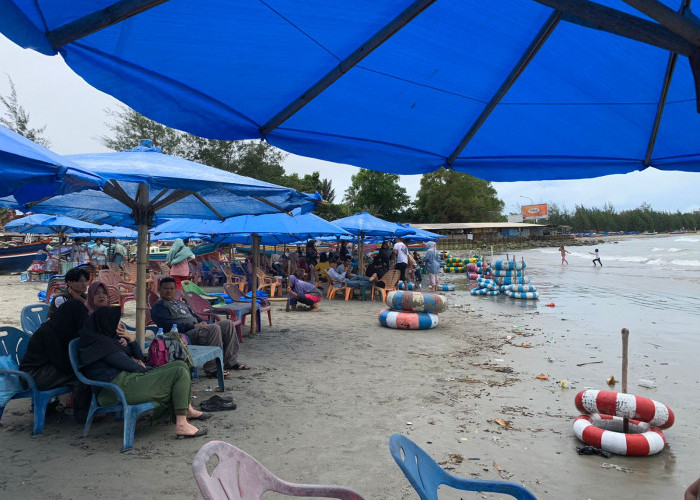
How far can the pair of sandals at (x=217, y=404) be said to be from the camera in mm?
4934

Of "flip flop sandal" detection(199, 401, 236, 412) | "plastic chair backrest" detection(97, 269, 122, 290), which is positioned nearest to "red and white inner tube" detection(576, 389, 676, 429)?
"flip flop sandal" detection(199, 401, 236, 412)

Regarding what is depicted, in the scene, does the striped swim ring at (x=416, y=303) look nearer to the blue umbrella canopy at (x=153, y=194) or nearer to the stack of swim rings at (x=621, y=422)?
the blue umbrella canopy at (x=153, y=194)

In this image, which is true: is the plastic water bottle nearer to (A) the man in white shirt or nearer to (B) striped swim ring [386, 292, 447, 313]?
(B) striped swim ring [386, 292, 447, 313]

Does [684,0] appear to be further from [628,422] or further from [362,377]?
[362,377]

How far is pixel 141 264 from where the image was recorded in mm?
5332

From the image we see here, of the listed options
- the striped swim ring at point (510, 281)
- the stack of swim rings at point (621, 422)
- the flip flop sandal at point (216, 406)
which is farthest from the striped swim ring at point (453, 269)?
the flip flop sandal at point (216, 406)

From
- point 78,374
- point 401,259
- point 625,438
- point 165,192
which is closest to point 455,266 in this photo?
point 401,259

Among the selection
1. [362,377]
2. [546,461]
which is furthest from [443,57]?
[362,377]

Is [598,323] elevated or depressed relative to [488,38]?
depressed

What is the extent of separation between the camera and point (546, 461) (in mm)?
4020

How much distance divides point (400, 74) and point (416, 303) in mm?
8034

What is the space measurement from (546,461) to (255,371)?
3.77m

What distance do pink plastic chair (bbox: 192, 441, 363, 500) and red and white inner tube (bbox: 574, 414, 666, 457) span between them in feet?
10.4

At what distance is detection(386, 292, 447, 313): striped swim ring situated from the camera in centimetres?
1023
